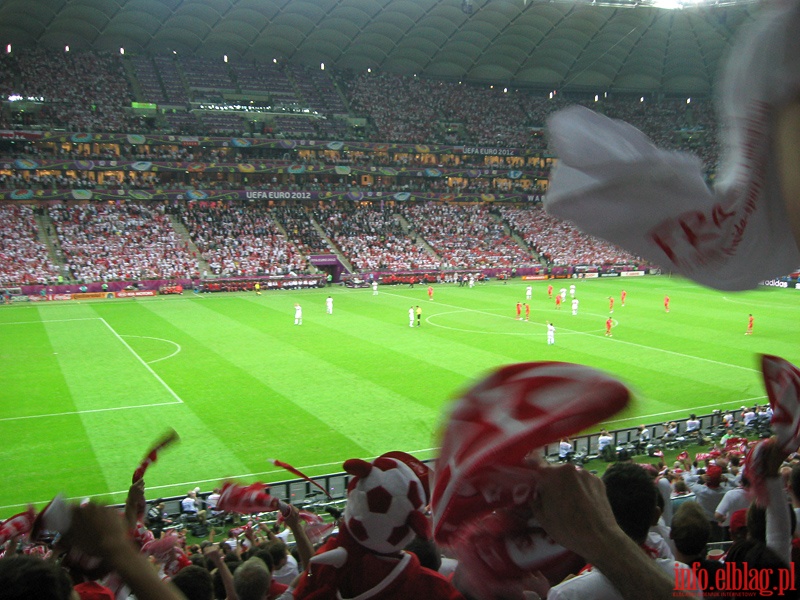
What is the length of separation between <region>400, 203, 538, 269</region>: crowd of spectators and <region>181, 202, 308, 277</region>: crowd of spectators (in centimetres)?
1366

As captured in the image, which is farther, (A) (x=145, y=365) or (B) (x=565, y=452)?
(A) (x=145, y=365)

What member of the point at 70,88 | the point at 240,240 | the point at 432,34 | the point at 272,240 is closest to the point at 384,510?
the point at 240,240

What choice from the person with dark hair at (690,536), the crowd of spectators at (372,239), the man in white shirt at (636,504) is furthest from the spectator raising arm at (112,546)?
the crowd of spectators at (372,239)

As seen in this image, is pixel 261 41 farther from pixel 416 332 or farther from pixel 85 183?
pixel 416 332

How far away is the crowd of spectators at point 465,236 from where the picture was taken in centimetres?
6456

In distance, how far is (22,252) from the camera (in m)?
51.0

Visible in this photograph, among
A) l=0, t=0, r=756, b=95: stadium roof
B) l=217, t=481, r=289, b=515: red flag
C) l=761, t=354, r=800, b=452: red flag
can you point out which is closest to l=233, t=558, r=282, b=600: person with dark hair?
l=217, t=481, r=289, b=515: red flag

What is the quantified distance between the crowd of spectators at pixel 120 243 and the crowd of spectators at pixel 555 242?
108ft

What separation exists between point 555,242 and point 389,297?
89.6 ft

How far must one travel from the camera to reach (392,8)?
6619 centimetres

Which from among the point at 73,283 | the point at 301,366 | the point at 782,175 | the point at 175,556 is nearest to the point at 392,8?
the point at 73,283

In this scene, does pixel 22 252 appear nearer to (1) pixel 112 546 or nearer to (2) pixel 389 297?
(2) pixel 389 297

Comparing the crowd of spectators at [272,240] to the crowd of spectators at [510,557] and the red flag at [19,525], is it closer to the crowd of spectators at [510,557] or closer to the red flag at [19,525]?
the red flag at [19,525]

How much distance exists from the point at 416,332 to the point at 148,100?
45.0 meters
